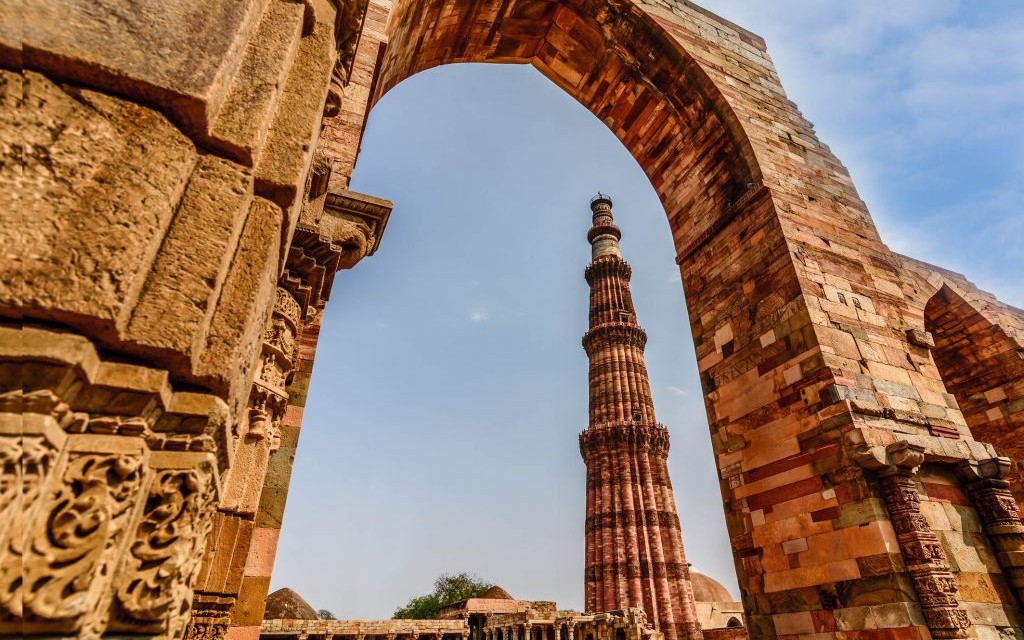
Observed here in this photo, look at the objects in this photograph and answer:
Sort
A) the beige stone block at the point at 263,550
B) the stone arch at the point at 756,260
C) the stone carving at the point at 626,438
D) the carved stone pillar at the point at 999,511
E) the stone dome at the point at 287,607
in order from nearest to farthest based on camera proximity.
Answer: the beige stone block at the point at 263,550 < the carved stone pillar at the point at 999,511 < the stone arch at the point at 756,260 < the stone dome at the point at 287,607 < the stone carving at the point at 626,438

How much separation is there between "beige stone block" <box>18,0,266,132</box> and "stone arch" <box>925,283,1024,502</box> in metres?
9.11

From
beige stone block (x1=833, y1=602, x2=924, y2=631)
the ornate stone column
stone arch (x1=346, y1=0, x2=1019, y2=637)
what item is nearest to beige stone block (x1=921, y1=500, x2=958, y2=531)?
stone arch (x1=346, y1=0, x2=1019, y2=637)

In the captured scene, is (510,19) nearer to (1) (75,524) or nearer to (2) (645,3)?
(2) (645,3)

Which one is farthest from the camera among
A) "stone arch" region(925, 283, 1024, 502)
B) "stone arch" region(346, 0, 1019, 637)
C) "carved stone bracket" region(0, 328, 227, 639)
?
"stone arch" region(925, 283, 1024, 502)

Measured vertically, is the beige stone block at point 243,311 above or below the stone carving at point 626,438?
below

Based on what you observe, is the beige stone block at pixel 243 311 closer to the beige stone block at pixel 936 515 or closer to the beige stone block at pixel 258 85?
the beige stone block at pixel 258 85

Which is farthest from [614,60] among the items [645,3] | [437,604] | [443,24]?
[437,604]

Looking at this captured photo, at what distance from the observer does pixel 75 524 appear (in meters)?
0.67

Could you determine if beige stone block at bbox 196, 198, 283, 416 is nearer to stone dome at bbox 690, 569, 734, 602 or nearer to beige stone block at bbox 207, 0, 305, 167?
beige stone block at bbox 207, 0, 305, 167

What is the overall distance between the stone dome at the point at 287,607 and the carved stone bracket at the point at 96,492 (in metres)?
14.6

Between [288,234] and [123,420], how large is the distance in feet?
2.14

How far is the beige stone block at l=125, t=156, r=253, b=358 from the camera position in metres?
0.84

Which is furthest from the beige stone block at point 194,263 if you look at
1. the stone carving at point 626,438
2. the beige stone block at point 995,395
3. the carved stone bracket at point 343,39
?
the stone carving at point 626,438

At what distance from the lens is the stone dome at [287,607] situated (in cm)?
1316
